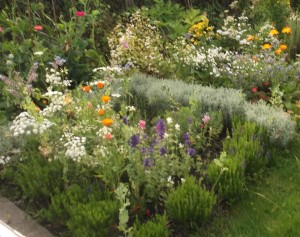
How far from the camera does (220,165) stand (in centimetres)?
372

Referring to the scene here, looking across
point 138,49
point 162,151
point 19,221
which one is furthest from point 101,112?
point 138,49

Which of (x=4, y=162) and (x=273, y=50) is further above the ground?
(x=273, y=50)

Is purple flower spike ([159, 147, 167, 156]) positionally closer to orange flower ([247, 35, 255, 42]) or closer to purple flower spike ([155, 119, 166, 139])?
purple flower spike ([155, 119, 166, 139])

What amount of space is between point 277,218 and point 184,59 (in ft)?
9.60

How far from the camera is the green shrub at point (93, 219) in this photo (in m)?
3.38

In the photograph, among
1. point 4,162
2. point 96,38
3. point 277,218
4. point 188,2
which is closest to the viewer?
point 277,218

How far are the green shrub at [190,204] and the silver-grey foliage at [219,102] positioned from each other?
1212mm

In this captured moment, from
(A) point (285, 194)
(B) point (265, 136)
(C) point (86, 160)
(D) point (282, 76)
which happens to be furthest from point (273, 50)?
(C) point (86, 160)

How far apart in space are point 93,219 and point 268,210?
132cm

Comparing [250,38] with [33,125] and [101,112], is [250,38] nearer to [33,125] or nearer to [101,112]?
[101,112]

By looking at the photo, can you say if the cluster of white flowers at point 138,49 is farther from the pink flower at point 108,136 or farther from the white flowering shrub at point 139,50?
the pink flower at point 108,136

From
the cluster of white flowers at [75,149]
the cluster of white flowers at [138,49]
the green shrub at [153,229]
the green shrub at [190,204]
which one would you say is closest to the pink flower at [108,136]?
the cluster of white flowers at [75,149]

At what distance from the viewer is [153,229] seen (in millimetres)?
3305

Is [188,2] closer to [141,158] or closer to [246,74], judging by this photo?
[246,74]
